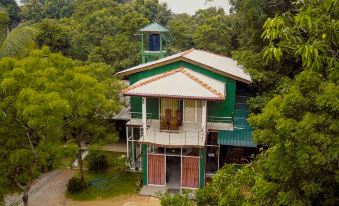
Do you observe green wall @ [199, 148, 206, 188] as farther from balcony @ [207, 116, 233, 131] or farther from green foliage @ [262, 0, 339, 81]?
green foliage @ [262, 0, 339, 81]

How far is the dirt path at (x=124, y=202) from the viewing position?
67.1ft

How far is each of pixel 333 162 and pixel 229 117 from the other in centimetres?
1432

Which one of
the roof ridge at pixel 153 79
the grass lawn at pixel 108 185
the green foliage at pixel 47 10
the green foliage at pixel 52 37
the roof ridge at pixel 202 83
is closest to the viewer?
the roof ridge at pixel 202 83

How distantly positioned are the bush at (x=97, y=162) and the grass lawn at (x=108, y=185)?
0.30 meters

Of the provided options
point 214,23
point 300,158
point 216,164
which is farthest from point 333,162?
point 214,23

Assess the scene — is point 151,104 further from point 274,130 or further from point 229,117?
point 274,130

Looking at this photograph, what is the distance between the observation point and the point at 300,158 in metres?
8.95

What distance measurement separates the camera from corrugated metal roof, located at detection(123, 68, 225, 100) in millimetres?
20791

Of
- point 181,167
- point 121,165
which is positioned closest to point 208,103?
point 181,167

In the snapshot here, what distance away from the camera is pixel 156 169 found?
2217cm

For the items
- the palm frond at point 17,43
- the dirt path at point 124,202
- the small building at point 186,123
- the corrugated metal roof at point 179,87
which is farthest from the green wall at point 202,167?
the palm frond at point 17,43

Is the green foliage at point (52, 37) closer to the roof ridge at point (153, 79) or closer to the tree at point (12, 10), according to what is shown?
the roof ridge at point (153, 79)

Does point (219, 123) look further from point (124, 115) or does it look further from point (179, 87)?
point (124, 115)

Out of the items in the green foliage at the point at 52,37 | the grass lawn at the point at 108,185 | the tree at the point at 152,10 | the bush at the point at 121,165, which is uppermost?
the tree at the point at 152,10
